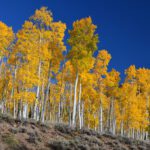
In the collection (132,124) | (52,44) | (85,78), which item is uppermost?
(52,44)

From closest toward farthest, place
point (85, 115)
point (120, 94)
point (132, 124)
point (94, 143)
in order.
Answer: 1. point (94, 143)
2. point (120, 94)
3. point (132, 124)
4. point (85, 115)

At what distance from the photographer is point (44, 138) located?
679 inches

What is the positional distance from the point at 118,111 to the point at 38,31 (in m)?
24.3

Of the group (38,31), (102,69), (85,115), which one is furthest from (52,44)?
(85,115)

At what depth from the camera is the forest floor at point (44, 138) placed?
1506 centimetres

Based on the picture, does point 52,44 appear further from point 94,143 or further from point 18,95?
point 94,143

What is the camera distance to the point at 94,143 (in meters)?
18.0

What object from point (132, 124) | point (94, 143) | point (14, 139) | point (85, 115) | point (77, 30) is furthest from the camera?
point (85, 115)

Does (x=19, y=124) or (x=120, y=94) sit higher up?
(x=120, y=94)

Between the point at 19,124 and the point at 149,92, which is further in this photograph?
the point at 149,92

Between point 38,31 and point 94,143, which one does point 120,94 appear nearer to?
point 38,31

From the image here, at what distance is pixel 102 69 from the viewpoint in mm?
33875

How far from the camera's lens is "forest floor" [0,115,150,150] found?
15062 mm

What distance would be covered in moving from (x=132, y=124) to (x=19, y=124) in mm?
26055
